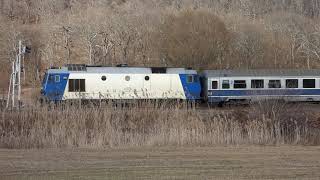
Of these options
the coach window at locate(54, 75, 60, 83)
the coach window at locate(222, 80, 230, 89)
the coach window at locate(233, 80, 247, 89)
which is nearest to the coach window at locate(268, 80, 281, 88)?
the coach window at locate(233, 80, 247, 89)

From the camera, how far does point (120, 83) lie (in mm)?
38781

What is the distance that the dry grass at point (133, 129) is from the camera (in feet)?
55.6

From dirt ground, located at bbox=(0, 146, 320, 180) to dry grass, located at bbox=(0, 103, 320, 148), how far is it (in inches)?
56.8

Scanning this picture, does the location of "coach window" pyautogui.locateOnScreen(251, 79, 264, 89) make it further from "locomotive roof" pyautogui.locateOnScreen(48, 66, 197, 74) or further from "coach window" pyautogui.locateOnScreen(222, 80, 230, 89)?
"locomotive roof" pyautogui.locateOnScreen(48, 66, 197, 74)

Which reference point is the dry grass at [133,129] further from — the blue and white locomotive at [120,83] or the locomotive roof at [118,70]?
the locomotive roof at [118,70]

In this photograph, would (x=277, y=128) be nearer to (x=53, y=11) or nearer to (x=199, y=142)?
(x=199, y=142)

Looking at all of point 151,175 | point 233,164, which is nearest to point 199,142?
point 233,164

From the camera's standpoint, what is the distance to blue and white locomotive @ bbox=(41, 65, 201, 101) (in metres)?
37.3

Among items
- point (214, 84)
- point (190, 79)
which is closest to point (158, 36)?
point (214, 84)

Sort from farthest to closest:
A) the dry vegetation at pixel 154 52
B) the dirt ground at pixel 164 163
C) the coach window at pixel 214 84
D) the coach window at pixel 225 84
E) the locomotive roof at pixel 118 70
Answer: the coach window at pixel 214 84 < the coach window at pixel 225 84 < the locomotive roof at pixel 118 70 < the dry vegetation at pixel 154 52 < the dirt ground at pixel 164 163

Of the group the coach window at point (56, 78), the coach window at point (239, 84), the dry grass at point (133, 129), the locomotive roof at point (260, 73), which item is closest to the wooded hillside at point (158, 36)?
the locomotive roof at point (260, 73)

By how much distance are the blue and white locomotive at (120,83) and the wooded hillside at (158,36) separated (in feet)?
49.0

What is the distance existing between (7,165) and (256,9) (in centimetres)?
9267

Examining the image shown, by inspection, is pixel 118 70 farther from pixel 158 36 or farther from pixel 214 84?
pixel 158 36
